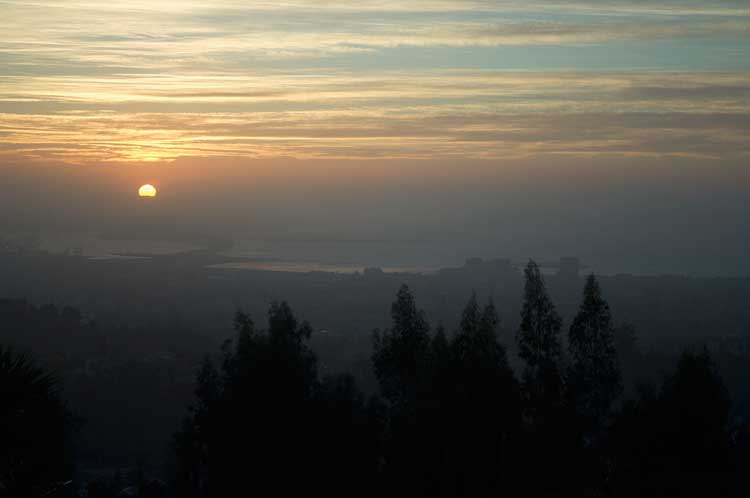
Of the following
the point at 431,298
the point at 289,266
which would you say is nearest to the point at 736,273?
the point at 431,298

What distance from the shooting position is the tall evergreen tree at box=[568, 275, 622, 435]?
2702 centimetres

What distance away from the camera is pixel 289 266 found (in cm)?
11975

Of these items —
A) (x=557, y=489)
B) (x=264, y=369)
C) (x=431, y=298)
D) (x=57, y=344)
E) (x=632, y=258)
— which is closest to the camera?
(x=557, y=489)

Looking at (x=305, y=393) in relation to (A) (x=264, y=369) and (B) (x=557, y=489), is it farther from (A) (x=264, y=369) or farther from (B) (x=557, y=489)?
(B) (x=557, y=489)

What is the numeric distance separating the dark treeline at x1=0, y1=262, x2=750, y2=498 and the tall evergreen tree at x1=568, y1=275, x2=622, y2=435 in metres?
0.03

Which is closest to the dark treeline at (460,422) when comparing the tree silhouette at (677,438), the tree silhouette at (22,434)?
the tree silhouette at (677,438)

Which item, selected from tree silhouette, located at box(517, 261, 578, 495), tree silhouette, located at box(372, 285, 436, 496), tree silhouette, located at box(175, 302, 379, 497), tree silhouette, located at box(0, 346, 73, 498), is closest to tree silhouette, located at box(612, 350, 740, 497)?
tree silhouette, located at box(517, 261, 578, 495)

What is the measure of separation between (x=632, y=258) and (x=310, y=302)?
1709 inches

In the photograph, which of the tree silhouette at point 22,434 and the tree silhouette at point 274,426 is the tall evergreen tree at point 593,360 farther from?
the tree silhouette at point 22,434

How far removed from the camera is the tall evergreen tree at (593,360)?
27016mm

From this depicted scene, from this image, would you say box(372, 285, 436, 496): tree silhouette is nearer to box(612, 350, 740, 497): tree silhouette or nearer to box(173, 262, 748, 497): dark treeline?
box(173, 262, 748, 497): dark treeline

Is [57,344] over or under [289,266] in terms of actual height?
under

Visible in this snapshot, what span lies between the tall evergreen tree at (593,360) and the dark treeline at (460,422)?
1.3 inches

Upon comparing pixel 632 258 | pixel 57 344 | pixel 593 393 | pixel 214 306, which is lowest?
pixel 593 393
